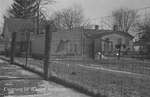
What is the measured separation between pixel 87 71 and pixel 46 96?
476cm

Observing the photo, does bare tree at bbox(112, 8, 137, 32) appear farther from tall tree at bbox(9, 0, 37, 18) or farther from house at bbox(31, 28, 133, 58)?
tall tree at bbox(9, 0, 37, 18)

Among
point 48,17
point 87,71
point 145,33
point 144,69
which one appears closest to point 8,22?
point 48,17

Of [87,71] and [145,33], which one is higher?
[145,33]

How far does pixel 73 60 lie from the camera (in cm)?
931

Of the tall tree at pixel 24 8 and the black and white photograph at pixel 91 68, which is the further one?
the tall tree at pixel 24 8

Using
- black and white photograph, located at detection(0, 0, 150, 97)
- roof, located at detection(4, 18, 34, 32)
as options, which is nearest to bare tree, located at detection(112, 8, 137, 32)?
black and white photograph, located at detection(0, 0, 150, 97)

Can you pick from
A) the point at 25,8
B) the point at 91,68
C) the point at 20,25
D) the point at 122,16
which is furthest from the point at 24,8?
the point at 91,68

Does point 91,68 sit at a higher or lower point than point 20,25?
lower

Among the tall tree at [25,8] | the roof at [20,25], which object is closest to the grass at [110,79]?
the roof at [20,25]

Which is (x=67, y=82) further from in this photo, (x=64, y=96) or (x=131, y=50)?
(x=131, y=50)

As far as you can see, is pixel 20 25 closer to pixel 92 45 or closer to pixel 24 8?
pixel 24 8

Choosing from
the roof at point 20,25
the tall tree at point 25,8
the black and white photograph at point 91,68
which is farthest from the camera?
the tall tree at point 25,8

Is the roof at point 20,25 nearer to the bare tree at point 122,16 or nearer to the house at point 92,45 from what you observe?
the bare tree at point 122,16

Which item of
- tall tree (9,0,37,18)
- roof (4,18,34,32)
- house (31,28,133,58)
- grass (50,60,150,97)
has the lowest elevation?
grass (50,60,150,97)
